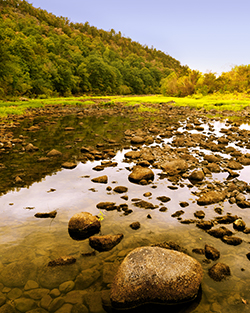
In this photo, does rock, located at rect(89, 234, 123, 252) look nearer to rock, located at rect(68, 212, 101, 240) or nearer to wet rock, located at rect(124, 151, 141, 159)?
rock, located at rect(68, 212, 101, 240)

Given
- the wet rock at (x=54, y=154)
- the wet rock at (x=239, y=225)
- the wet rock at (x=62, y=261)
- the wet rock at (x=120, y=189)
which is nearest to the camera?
the wet rock at (x=62, y=261)

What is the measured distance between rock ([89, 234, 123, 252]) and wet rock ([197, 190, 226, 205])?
124 inches

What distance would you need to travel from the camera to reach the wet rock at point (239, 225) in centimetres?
551

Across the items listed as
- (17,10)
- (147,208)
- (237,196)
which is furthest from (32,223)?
(17,10)

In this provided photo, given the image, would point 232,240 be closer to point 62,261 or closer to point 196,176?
point 196,176

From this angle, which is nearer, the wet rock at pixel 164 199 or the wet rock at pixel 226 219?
the wet rock at pixel 226 219

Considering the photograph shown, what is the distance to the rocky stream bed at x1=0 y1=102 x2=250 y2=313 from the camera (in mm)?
3791

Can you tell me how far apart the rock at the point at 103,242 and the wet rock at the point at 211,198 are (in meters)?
3.15

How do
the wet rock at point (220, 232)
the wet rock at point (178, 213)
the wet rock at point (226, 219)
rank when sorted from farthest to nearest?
1. the wet rock at point (178, 213)
2. the wet rock at point (226, 219)
3. the wet rock at point (220, 232)

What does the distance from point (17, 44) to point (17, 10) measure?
13164cm

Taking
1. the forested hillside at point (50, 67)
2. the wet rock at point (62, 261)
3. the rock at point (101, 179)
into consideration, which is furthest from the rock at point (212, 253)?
the forested hillside at point (50, 67)

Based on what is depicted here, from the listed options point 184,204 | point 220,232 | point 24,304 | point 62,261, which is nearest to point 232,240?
point 220,232

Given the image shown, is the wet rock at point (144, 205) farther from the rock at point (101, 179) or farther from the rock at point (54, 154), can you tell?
the rock at point (54, 154)

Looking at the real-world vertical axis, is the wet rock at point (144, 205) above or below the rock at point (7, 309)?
above
